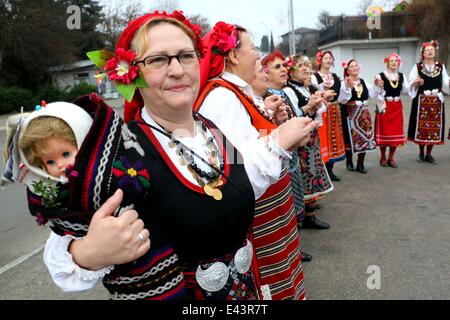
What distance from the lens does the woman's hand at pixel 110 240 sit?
90 centimetres

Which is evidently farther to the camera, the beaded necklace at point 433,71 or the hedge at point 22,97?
the hedge at point 22,97

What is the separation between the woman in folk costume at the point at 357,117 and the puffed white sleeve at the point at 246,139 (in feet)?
12.7

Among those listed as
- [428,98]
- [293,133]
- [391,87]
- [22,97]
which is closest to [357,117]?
[391,87]

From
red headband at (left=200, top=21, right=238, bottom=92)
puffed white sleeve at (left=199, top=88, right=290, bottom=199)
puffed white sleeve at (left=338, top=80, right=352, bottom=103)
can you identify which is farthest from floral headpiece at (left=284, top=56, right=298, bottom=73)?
puffed white sleeve at (left=199, top=88, right=290, bottom=199)

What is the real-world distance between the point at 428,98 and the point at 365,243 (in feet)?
11.3

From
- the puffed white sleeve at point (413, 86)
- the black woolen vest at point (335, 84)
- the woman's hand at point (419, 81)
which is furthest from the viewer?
the puffed white sleeve at point (413, 86)

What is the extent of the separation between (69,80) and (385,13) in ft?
81.0

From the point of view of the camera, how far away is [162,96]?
1.16 meters

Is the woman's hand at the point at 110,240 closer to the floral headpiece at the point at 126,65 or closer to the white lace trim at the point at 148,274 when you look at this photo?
the white lace trim at the point at 148,274

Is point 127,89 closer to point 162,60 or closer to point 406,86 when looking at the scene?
point 162,60

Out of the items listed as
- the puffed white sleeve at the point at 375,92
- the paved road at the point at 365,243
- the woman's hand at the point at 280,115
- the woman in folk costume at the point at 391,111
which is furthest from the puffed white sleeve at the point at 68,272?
the woman in folk costume at the point at 391,111

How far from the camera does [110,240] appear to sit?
900mm

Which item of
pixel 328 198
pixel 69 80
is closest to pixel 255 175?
pixel 328 198
